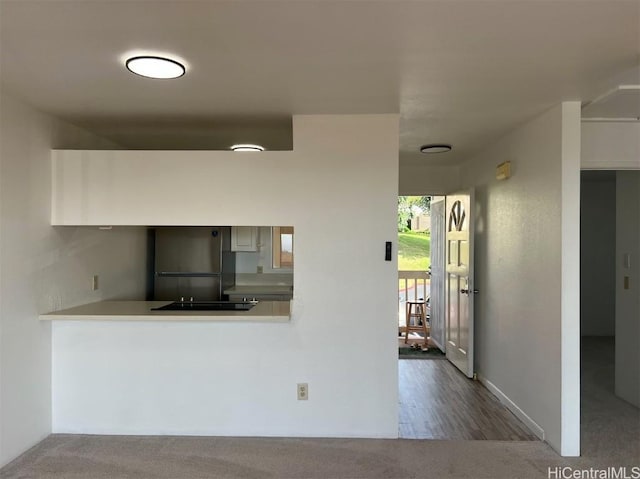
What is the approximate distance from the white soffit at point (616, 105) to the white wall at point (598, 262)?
402cm

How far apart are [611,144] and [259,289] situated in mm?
3519

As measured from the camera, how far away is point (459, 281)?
4602 millimetres

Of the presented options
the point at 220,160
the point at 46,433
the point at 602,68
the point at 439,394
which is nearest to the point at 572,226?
the point at 602,68

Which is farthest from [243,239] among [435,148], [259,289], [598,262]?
[598,262]

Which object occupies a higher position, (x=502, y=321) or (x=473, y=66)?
(x=473, y=66)

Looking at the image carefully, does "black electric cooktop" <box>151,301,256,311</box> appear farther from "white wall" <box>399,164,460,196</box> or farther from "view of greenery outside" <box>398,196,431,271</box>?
"view of greenery outside" <box>398,196,431,271</box>

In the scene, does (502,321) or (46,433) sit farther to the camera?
(502,321)

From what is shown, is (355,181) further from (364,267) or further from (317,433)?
(317,433)

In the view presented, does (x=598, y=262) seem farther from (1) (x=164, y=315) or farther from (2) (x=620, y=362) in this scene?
(1) (x=164, y=315)

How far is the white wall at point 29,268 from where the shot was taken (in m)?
2.51

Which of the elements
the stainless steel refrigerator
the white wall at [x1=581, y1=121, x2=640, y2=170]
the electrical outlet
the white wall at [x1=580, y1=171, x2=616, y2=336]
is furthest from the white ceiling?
the white wall at [x1=580, y1=171, x2=616, y2=336]

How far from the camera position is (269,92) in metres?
2.46

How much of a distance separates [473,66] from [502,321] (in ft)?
7.73

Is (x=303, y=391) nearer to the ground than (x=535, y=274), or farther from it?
nearer to the ground
